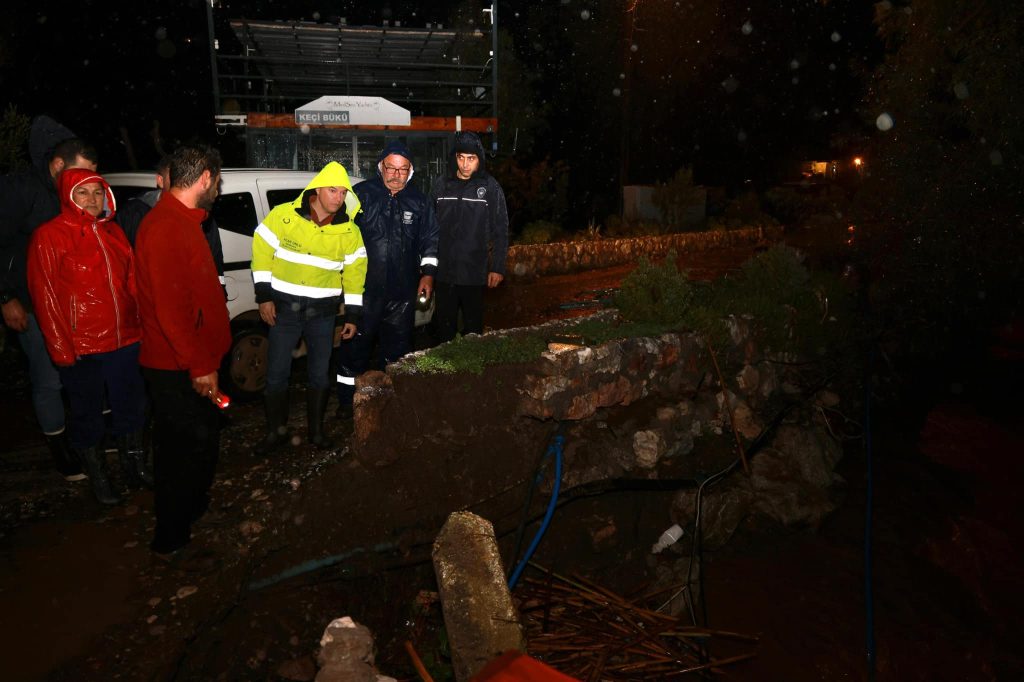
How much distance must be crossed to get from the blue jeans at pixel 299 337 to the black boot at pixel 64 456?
52.6 inches

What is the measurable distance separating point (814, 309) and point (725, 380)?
1904 millimetres

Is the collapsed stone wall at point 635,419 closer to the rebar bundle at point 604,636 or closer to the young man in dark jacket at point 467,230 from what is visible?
the young man in dark jacket at point 467,230

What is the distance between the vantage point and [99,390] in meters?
4.39

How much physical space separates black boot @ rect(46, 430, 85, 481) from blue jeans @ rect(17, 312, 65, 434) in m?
0.07

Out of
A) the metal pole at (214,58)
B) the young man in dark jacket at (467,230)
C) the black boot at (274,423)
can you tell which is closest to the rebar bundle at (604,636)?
the black boot at (274,423)

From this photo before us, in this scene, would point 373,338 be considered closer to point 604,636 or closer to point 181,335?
point 181,335

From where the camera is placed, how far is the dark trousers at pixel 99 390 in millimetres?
4305

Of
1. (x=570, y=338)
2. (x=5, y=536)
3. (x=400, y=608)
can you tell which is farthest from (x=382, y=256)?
(x=5, y=536)

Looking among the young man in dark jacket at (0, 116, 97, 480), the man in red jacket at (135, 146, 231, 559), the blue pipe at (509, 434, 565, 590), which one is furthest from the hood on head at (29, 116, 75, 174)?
the blue pipe at (509, 434, 565, 590)

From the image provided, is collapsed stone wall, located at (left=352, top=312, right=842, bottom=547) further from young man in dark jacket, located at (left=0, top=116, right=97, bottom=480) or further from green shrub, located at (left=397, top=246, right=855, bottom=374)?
young man in dark jacket, located at (left=0, top=116, right=97, bottom=480)

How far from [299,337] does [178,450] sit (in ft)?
4.40

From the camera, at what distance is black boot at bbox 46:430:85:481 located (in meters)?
4.84

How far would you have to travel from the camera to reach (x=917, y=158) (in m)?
8.78

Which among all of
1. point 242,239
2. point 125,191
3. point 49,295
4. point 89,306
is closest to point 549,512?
point 89,306
